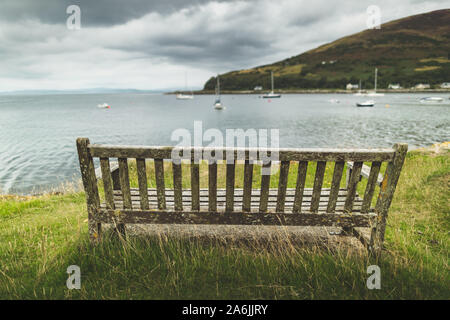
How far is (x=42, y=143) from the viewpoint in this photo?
3294 cm

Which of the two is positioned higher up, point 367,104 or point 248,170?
point 367,104

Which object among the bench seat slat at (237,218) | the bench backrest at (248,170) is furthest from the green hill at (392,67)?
the bench seat slat at (237,218)

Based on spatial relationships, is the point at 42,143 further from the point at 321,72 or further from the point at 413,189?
the point at 321,72

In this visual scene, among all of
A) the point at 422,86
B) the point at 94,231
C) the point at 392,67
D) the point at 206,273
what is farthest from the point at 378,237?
the point at 392,67

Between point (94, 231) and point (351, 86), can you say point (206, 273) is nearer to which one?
point (94, 231)

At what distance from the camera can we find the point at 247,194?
3.09m

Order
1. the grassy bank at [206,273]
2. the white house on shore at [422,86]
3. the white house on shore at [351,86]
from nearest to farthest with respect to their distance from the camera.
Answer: the grassy bank at [206,273], the white house on shore at [422,86], the white house on shore at [351,86]

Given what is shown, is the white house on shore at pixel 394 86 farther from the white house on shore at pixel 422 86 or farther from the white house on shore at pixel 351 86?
the white house on shore at pixel 351 86

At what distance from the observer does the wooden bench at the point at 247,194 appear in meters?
2.86

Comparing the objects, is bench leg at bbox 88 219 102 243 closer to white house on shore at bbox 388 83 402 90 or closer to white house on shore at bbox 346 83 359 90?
white house on shore at bbox 388 83 402 90
